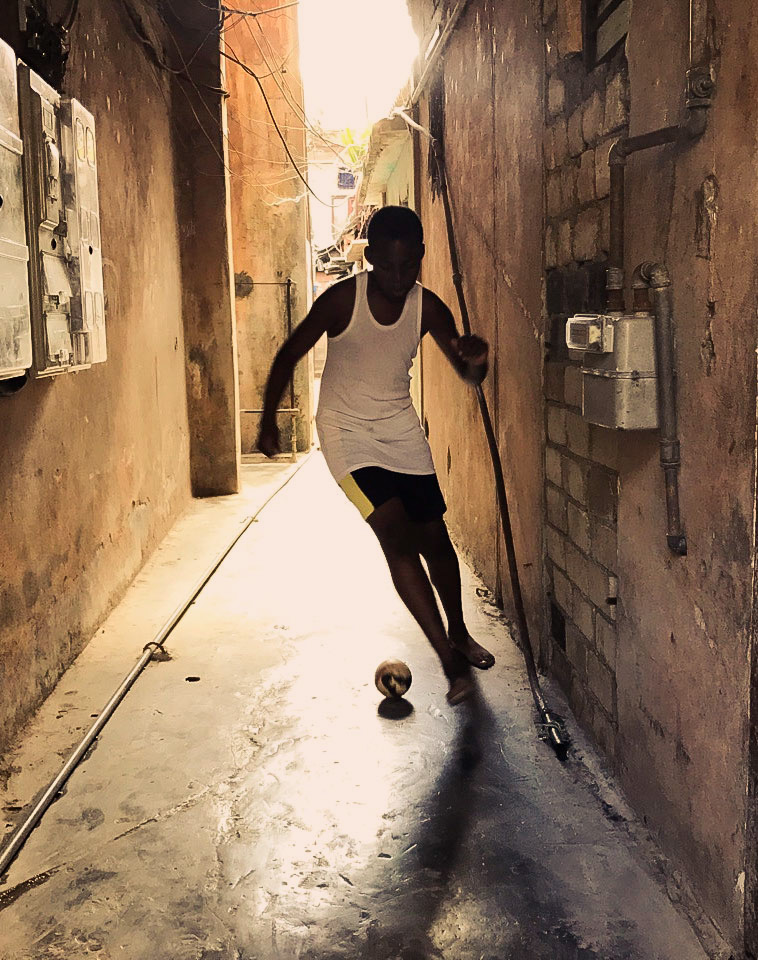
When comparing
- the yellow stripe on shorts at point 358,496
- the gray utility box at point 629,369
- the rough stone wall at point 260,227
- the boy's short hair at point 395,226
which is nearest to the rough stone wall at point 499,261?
the boy's short hair at point 395,226

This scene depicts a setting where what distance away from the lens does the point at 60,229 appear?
3.50m

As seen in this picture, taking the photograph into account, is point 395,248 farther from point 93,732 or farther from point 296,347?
point 93,732

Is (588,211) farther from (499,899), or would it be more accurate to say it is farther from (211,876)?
(211,876)

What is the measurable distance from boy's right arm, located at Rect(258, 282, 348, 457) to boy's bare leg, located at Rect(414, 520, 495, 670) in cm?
67

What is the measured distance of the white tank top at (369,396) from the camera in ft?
11.3

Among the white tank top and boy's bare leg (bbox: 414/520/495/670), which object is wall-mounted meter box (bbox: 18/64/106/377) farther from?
boy's bare leg (bbox: 414/520/495/670)

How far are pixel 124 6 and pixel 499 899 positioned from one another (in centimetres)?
545

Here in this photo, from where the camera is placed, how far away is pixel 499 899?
219cm

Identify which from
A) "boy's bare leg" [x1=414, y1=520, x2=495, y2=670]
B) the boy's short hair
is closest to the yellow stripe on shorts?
"boy's bare leg" [x1=414, y1=520, x2=495, y2=670]

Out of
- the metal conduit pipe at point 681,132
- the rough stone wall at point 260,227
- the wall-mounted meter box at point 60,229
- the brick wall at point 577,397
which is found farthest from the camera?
the rough stone wall at point 260,227

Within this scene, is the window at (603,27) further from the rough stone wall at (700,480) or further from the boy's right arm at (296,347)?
the boy's right arm at (296,347)

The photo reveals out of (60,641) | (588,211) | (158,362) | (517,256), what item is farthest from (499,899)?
(158,362)

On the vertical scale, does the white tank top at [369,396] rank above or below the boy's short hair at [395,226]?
below

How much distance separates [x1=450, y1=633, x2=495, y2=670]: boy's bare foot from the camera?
139 inches
